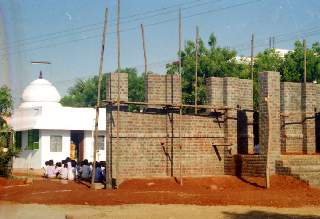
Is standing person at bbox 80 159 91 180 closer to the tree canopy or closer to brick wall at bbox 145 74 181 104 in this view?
brick wall at bbox 145 74 181 104

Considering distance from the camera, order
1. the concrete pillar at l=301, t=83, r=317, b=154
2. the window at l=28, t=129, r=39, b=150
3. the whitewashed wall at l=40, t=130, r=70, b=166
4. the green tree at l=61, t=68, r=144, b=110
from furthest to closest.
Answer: the green tree at l=61, t=68, r=144, b=110, the window at l=28, t=129, r=39, b=150, the whitewashed wall at l=40, t=130, r=70, b=166, the concrete pillar at l=301, t=83, r=317, b=154

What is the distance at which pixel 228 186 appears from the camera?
1850 centimetres

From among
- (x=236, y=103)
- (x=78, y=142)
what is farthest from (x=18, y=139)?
(x=236, y=103)

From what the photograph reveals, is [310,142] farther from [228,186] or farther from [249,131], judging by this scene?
[228,186]

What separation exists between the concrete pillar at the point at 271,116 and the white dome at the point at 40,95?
19405 mm

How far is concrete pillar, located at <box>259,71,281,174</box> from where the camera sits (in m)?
18.6

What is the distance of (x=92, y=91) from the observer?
63125 millimetres

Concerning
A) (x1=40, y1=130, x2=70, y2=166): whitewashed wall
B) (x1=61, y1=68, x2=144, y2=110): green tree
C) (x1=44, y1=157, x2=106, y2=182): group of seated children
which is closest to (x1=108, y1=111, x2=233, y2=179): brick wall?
(x1=44, y1=157, x2=106, y2=182): group of seated children

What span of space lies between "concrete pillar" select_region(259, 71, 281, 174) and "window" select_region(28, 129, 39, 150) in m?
16.5

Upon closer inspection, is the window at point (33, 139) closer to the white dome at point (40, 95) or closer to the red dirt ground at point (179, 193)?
the white dome at point (40, 95)

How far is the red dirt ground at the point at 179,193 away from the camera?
47.9ft

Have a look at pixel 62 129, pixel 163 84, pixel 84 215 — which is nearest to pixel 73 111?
pixel 62 129

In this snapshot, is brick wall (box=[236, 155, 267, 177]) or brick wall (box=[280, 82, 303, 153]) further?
brick wall (box=[280, 82, 303, 153])

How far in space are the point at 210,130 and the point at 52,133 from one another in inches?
561
